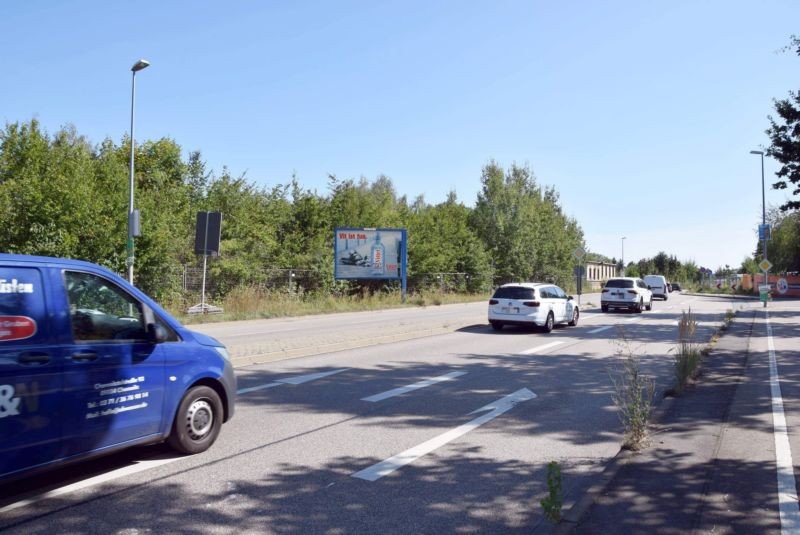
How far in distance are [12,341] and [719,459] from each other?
19.3ft

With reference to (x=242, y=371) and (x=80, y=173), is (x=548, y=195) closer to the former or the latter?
(x=80, y=173)

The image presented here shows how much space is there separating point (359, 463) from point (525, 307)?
42.5 feet

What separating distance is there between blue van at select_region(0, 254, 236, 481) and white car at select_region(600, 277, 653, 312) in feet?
86.1

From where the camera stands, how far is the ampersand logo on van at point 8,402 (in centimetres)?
384

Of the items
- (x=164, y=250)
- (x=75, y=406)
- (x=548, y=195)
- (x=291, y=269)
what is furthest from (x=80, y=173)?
(x=548, y=195)

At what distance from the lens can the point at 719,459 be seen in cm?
551

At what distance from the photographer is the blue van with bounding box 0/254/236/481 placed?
400 centimetres

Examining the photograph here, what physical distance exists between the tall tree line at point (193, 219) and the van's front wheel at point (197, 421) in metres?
17.9

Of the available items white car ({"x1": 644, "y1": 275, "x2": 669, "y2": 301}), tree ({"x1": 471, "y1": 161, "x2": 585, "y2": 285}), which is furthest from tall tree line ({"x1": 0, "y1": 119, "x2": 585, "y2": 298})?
white car ({"x1": 644, "y1": 275, "x2": 669, "y2": 301})

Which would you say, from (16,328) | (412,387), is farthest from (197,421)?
(412,387)

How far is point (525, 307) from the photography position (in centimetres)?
1761

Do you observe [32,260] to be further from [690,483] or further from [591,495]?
[690,483]

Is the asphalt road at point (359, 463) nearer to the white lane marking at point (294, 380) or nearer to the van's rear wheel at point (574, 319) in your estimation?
the white lane marking at point (294, 380)

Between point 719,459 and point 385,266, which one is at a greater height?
point 385,266
